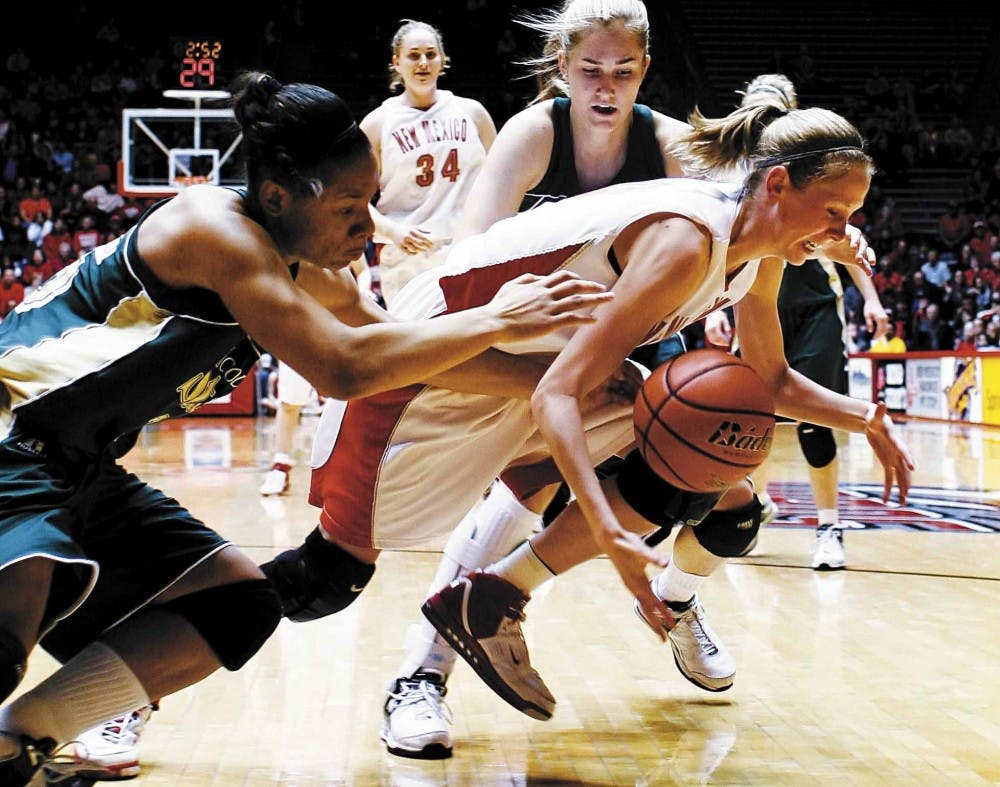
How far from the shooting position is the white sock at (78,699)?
1968mm

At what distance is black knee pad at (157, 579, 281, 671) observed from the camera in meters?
2.16

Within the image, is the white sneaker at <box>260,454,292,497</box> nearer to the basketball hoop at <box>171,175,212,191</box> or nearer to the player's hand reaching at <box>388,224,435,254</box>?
the player's hand reaching at <box>388,224,435,254</box>

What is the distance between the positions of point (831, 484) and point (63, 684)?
3.52 metres

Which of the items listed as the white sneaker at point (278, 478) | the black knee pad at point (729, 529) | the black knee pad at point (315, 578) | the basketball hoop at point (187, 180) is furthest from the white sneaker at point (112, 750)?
the basketball hoop at point (187, 180)

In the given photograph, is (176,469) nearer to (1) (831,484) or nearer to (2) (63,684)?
(1) (831,484)

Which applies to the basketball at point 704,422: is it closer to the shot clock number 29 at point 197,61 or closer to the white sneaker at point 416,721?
the white sneaker at point 416,721

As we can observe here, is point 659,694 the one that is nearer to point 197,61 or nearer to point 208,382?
point 208,382

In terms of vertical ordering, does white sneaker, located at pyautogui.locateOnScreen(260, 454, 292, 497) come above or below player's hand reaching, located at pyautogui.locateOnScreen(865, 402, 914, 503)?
below

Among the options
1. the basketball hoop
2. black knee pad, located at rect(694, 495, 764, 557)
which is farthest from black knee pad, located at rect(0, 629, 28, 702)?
the basketball hoop

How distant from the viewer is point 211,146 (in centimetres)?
1656

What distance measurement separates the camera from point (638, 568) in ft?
6.63

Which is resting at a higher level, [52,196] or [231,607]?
[231,607]

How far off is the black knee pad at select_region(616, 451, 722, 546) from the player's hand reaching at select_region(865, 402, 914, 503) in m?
0.43

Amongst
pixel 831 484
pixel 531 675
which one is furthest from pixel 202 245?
pixel 831 484
